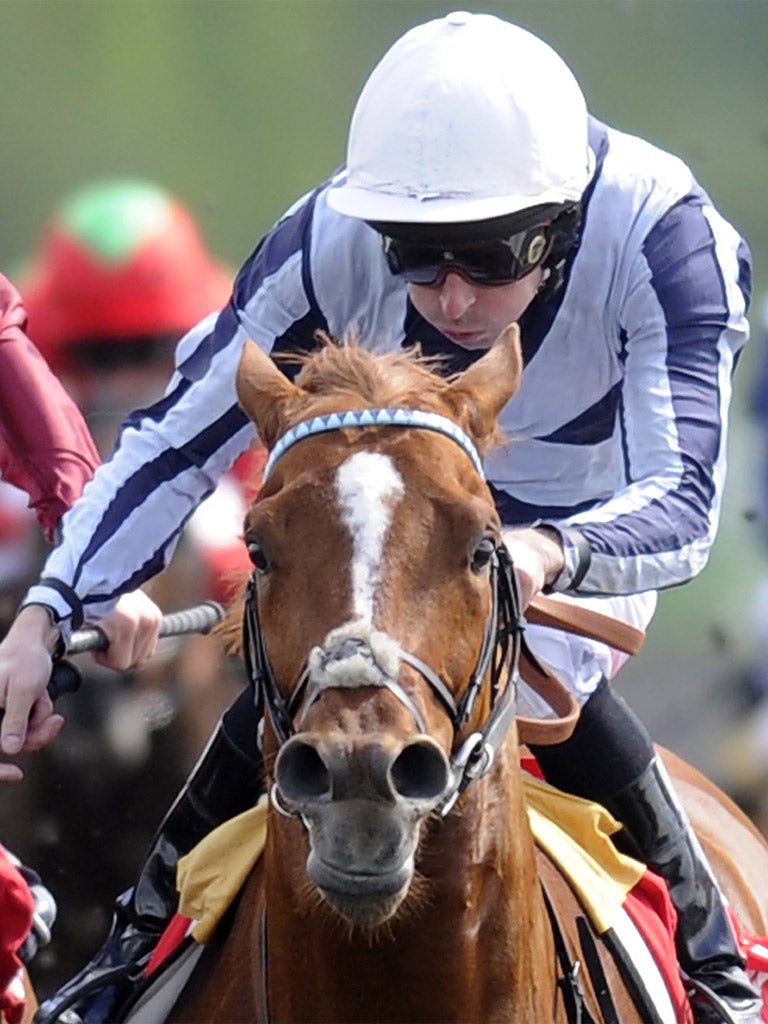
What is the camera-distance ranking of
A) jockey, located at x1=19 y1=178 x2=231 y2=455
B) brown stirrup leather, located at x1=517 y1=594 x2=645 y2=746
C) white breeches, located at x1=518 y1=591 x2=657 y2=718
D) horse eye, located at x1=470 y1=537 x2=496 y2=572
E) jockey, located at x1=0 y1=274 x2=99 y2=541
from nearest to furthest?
1. horse eye, located at x1=470 y1=537 x2=496 y2=572
2. brown stirrup leather, located at x1=517 y1=594 x2=645 y2=746
3. white breeches, located at x1=518 y1=591 x2=657 y2=718
4. jockey, located at x1=0 y1=274 x2=99 y2=541
5. jockey, located at x1=19 y1=178 x2=231 y2=455

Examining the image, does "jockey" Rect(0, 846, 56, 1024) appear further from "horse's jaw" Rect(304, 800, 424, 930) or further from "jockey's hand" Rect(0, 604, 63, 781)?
"horse's jaw" Rect(304, 800, 424, 930)

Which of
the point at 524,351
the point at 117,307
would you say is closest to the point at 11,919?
the point at 524,351

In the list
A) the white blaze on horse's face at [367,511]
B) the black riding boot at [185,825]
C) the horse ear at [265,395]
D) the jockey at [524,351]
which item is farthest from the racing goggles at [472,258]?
the black riding boot at [185,825]

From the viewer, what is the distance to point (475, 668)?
→ 8.00 feet

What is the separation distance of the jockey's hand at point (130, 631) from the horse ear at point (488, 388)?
2.83ft

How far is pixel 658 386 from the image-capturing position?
9.92ft

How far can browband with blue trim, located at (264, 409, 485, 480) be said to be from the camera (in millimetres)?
2496

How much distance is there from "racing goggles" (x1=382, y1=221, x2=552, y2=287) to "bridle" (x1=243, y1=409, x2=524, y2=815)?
1.66 feet

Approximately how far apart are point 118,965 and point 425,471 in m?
1.22

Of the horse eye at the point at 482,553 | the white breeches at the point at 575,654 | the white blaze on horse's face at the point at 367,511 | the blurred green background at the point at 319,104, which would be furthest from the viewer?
the blurred green background at the point at 319,104

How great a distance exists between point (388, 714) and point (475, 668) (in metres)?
0.23

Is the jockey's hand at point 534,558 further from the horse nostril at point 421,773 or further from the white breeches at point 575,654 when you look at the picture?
the white breeches at point 575,654

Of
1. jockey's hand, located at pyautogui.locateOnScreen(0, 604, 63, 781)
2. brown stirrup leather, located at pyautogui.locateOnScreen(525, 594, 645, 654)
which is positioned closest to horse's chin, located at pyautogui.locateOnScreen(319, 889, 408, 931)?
brown stirrup leather, located at pyautogui.locateOnScreen(525, 594, 645, 654)

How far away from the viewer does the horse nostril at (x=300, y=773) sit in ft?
7.28
